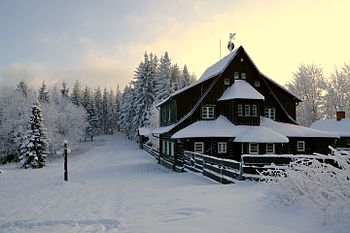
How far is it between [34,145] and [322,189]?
110 feet

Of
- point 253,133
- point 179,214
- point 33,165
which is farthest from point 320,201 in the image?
point 33,165

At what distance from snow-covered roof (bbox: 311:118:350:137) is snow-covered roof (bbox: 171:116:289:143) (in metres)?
19.9

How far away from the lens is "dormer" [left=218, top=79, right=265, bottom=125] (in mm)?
28156

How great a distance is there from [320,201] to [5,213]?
34.2ft

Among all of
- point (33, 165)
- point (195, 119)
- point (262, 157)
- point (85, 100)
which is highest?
point (85, 100)

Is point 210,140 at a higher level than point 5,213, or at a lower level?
higher

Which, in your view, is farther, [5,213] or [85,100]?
[85,100]

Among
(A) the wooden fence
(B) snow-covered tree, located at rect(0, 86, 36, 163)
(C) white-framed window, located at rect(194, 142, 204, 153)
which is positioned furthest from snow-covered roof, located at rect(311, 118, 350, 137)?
(B) snow-covered tree, located at rect(0, 86, 36, 163)

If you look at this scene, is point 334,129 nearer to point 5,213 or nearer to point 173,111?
point 173,111

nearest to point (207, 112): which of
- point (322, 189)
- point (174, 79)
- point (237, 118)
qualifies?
point (237, 118)

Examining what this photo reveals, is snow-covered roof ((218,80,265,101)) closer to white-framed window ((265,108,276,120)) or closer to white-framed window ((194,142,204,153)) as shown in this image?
white-framed window ((265,108,276,120))

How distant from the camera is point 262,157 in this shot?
1612 cm

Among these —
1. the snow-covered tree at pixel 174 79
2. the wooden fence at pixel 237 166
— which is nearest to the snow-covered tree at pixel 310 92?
the snow-covered tree at pixel 174 79

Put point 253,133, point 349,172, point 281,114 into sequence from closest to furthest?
1. point 349,172
2. point 253,133
3. point 281,114
